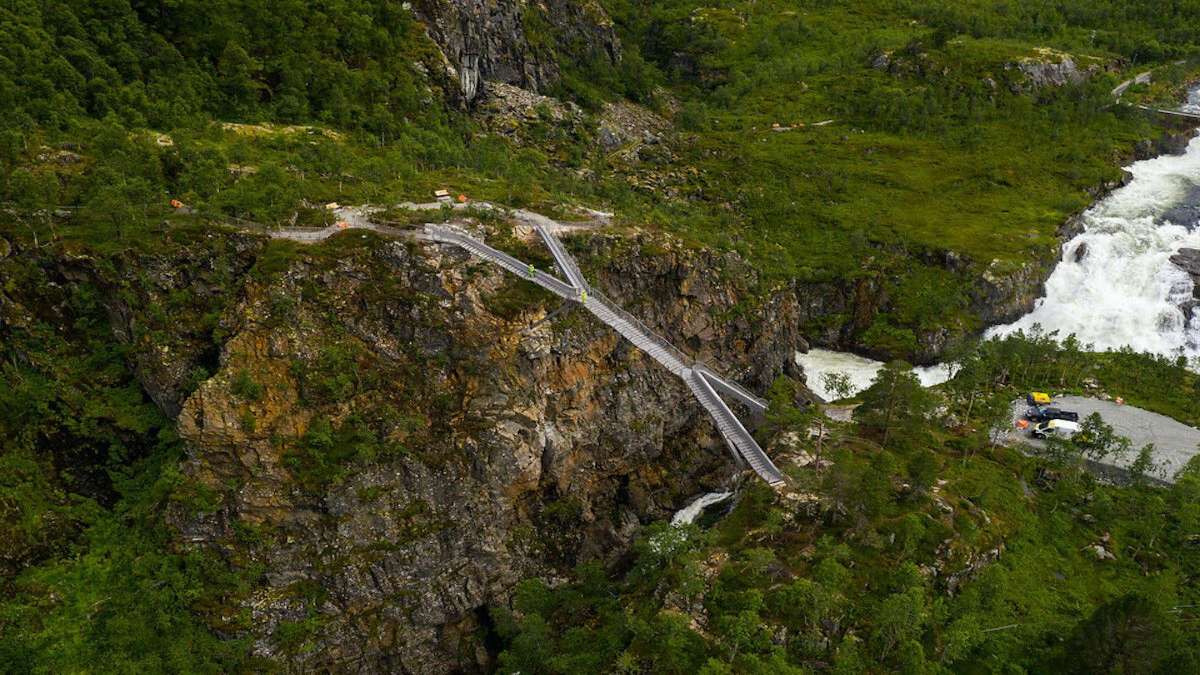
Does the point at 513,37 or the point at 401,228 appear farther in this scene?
→ the point at 513,37

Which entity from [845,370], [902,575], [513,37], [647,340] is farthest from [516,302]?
[513,37]

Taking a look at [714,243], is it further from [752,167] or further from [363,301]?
[752,167]

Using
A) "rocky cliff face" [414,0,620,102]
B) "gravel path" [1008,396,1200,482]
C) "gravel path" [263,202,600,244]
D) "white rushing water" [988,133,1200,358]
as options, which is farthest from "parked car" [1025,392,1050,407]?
"rocky cliff face" [414,0,620,102]

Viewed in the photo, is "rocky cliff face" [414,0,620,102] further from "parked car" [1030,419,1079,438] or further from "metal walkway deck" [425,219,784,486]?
"parked car" [1030,419,1079,438]

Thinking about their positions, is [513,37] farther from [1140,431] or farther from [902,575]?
[902,575]

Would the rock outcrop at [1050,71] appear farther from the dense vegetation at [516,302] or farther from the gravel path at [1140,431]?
the gravel path at [1140,431]
